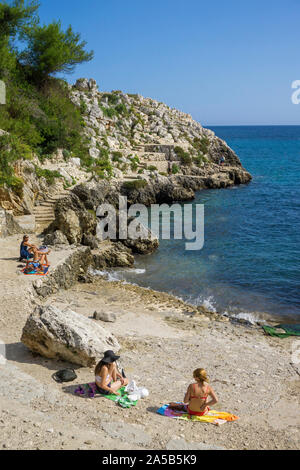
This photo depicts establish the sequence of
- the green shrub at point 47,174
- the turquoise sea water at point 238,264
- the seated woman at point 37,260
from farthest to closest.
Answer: the green shrub at point 47,174
the turquoise sea water at point 238,264
the seated woman at point 37,260

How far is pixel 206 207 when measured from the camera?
3906 centimetres

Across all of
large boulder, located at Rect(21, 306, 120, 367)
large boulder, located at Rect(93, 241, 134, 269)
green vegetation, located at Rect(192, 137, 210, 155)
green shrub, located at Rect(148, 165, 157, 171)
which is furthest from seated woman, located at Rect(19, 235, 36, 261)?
green vegetation, located at Rect(192, 137, 210, 155)

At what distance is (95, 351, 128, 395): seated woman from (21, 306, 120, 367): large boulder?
0.93m

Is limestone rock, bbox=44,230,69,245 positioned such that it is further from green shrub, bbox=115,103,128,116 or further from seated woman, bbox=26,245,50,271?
green shrub, bbox=115,103,128,116

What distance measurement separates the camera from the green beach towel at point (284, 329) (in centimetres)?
1498

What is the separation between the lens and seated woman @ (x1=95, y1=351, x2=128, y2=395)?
887cm

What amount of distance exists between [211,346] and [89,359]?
463 centimetres

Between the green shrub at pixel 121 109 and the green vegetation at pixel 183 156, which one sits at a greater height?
the green shrub at pixel 121 109

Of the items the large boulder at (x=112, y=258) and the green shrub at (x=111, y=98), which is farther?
the green shrub at (x=111, y=98)

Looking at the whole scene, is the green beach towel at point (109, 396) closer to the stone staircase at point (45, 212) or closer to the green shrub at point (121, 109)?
the stone staircase at point (45, 212)

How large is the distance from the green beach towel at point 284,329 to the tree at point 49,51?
105ft

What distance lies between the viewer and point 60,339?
390 inches

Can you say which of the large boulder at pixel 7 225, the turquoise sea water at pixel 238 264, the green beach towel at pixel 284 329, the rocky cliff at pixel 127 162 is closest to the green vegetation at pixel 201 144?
the rocky cliff at pixel 127 162
